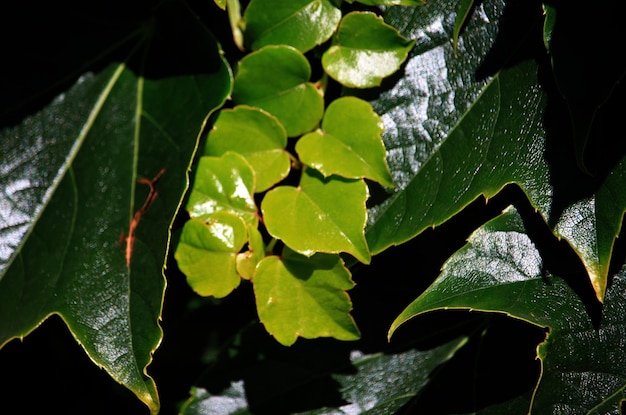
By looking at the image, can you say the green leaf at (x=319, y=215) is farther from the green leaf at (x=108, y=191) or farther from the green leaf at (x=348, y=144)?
the green leaf at (x=108, y=191)

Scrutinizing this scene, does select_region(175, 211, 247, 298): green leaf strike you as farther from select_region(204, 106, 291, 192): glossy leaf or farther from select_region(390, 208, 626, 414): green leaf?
select_region(390, 208, 626, 414): green leaf

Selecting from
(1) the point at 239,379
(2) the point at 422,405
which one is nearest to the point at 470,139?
(2) the point at 422,405

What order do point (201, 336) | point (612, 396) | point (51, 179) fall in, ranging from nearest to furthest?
point (612, 396) → point (51, 179) → point (201, 336)

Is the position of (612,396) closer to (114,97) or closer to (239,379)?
(239,379)

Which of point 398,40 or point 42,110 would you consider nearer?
point 398,40

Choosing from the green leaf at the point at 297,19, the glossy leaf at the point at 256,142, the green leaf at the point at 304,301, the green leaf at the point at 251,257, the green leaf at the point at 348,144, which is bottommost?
the green leaf at the point at 304,301

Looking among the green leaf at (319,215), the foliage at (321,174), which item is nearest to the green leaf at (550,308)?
the foliage at (321,174)
